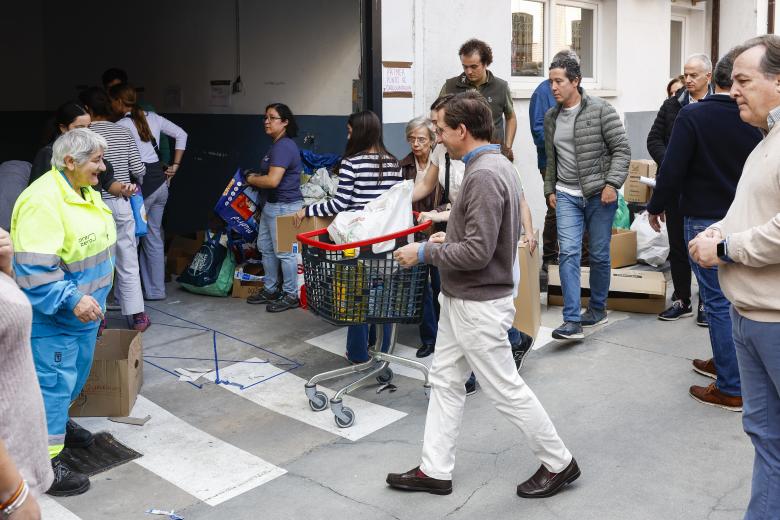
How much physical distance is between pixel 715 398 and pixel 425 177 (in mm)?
2179

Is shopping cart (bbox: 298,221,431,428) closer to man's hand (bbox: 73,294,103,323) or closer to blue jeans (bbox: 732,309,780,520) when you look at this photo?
man's hand (bbox: 73,294,103,323)

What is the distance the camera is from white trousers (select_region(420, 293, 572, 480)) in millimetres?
3936

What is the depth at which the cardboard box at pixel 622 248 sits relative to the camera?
26.3ft

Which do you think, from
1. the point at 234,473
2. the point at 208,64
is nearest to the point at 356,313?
the point at 234,473

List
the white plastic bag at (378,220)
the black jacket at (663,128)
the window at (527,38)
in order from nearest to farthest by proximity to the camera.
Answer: the white plastic bag at (378,220)
the black jacket at (663,128)
the window at (527,38)

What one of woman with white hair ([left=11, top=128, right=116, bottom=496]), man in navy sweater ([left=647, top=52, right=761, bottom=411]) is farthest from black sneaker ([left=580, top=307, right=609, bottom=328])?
woman with white hair ([left=11, top=128, right=116, bottom=496])

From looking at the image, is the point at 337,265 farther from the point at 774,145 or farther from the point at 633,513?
the point at 774,145

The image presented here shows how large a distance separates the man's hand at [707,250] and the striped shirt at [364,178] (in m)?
2.87

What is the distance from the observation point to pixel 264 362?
20.2 ft

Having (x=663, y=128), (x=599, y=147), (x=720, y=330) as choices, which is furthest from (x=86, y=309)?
(x=663, y=128)

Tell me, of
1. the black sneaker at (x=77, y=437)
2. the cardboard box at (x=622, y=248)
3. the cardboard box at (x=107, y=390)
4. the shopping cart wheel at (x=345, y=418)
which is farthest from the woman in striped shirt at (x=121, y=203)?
the cardboard box at (x=622, y=248)

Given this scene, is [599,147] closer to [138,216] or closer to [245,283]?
[245,283]

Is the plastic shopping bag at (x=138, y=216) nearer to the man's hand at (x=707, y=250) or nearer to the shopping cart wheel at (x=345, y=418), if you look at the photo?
the shopping cart wheel at (x=345, y=418)

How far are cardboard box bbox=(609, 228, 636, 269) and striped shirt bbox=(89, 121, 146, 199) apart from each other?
414cm
